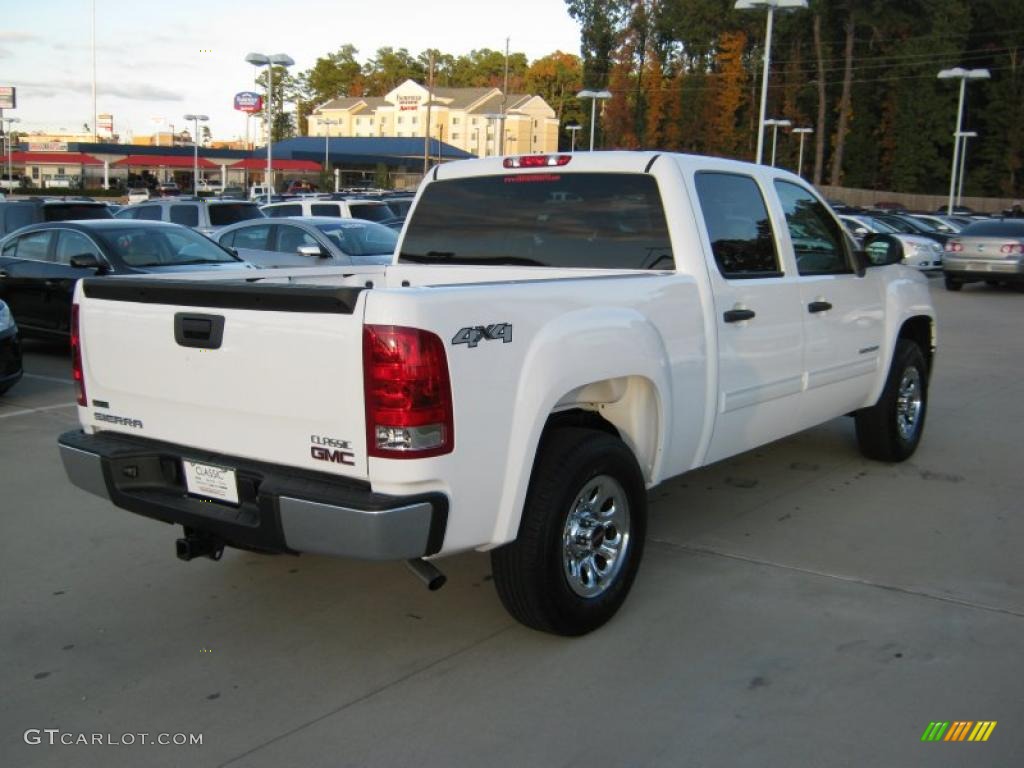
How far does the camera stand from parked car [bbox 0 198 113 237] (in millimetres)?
15469

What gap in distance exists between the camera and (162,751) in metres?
3.37

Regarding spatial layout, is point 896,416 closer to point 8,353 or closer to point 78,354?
point 78,354

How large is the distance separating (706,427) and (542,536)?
4.53ft

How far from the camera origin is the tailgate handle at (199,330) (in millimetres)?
3713

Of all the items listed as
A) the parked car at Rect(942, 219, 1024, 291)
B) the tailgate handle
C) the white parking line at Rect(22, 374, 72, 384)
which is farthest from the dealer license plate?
the parked car at Rect(942, 219, 1024, 291)

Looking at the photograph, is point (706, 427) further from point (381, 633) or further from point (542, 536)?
point (381, 633)

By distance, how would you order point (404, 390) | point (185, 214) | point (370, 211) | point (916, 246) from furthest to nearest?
point (916, 246), point (370, 211), point (185, 214), point (404, 390)

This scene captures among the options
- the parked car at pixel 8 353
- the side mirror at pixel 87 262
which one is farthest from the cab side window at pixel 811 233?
the side mirror at pixel 87 262

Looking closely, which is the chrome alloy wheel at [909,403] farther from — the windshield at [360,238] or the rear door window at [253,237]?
the rear door window at [253,237]

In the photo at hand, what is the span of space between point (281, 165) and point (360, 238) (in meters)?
65.9

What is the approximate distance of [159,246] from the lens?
11.6m

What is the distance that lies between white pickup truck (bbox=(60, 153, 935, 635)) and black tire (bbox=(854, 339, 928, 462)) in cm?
116

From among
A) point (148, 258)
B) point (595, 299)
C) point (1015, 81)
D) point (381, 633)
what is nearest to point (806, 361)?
point (595, 299)

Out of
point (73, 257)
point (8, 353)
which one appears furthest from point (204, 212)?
point (8, 353)
